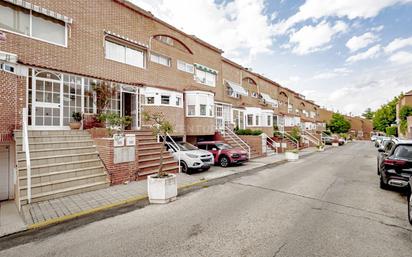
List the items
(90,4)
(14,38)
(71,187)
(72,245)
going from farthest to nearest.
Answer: (90,4), (14,38), (71,187), (72,245)

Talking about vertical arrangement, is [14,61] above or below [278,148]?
above

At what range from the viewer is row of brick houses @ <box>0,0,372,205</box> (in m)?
8.14

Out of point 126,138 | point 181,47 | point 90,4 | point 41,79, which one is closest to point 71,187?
point 126,138

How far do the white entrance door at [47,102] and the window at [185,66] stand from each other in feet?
30.0

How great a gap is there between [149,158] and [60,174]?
3.79m

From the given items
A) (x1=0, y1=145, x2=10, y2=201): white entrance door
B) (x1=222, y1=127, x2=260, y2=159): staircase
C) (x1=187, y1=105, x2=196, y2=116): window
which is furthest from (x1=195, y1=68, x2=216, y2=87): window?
(x1=0, y1=145, x2=10, y2=201): white entrance door

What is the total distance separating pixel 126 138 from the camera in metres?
8.98

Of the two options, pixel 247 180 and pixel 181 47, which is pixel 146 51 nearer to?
pixel 181 47

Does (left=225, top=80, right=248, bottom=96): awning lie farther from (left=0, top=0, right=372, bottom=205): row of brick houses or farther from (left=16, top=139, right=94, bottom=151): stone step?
(left=16, top=139, right=94, bottom=151): stone step

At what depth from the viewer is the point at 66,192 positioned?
23.7 feet

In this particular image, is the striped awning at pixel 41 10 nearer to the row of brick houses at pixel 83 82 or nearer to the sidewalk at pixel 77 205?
the row of brick houses at pixel 83 82

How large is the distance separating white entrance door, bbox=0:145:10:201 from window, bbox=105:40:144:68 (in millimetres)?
7297

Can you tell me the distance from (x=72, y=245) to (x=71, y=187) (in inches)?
152

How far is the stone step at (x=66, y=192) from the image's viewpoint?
21.5 feet
